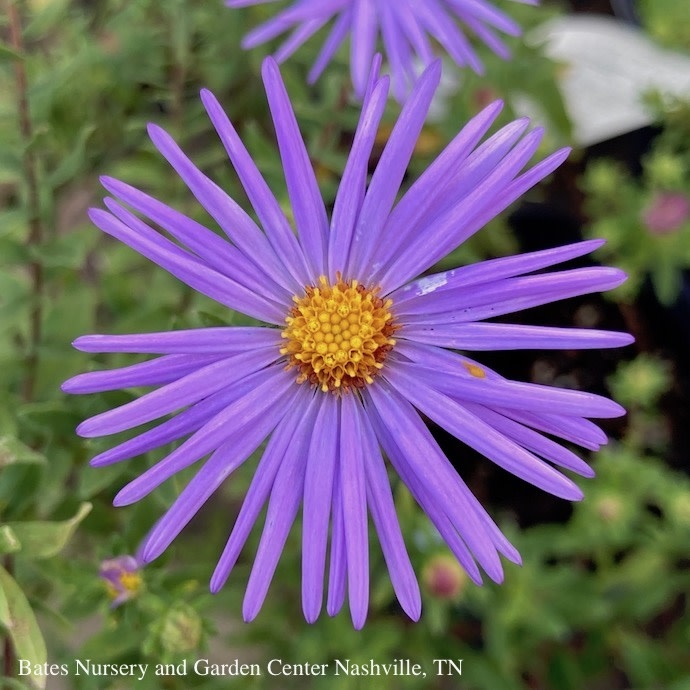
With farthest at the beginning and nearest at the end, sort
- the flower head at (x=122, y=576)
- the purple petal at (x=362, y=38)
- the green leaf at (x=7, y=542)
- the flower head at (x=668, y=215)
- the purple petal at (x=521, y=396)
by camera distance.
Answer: the flower head at (x=668, y=215)
the purple petal at (x=362, y=38)
the flower head at (x=122, y=576)
the green leaf at (x=7, y=542)
the purple petal at (x=521, y=396)

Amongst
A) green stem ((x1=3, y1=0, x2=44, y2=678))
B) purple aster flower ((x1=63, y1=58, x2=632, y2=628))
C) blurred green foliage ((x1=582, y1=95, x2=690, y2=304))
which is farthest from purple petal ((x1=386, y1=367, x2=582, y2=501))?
blurred green foliage ((x1=582, y1=95, x2=690, y2=304))

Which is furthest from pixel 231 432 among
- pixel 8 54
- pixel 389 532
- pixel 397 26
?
pixel 397 26

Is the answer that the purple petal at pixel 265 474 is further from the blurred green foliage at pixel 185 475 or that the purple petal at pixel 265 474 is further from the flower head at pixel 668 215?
the flower head at pixel 668 215

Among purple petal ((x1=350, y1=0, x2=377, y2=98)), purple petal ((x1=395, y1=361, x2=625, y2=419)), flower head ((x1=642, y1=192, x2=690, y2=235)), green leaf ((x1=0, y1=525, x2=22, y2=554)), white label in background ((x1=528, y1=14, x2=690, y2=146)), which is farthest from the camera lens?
white label in background ((x1=528, y1=14, x2=690, y2=146))

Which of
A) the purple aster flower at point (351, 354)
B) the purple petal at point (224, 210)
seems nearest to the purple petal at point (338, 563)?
the purple aster flower at point (351, 354)

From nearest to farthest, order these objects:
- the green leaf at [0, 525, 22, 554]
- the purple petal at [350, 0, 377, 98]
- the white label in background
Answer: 1. the green leaf at [0, 525, 22, 554]
2. the purple petal at [350, 0, 377, 98]
3. the white label in background

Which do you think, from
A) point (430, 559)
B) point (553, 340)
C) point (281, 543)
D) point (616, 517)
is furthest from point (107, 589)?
point (616, 517)

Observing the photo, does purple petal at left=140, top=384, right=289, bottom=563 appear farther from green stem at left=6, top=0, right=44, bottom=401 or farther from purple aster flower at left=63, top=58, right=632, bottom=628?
green stem at left=6, top=0, right=44, bottom=401

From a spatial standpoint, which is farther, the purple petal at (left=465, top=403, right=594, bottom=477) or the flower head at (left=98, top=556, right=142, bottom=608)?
the flower head at (left=98, top=556, right=142, bottom=608)
